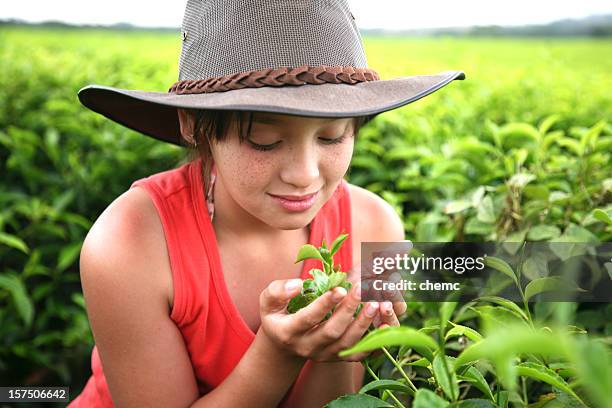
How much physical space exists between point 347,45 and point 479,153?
0.89 meters

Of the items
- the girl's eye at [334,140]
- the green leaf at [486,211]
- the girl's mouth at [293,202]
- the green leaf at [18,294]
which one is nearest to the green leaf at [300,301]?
the girl's mouth at [293,202]

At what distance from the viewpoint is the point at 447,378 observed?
2.88 feet

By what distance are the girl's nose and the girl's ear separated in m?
0.34

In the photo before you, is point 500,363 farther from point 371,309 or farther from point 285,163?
point 285,163

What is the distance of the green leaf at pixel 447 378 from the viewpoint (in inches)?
33.5

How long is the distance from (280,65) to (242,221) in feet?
1.81

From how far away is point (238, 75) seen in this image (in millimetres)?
1308

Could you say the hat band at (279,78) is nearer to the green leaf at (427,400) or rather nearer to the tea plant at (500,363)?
the tea plant at (500,363)

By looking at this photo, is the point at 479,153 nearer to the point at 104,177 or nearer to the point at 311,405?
the point at 311,405

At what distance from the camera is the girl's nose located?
1.31 metres

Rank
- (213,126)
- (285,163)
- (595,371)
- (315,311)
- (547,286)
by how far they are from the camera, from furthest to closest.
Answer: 1. (213,126)
2. (285,163)
3. (547,286)
4. (315,311)
5. (595,371)

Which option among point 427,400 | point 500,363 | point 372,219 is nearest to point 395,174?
point 372,219

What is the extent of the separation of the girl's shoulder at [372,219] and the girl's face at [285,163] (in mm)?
402

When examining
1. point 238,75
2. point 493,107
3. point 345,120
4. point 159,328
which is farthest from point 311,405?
point 493,107
